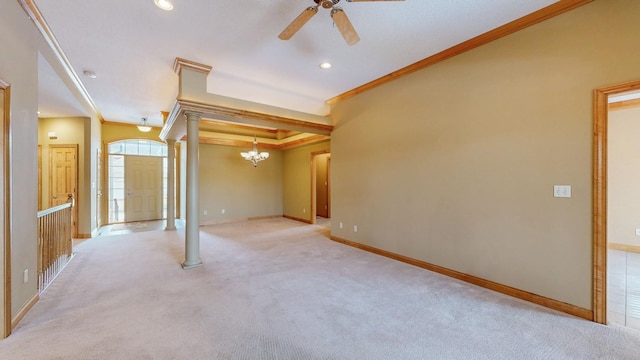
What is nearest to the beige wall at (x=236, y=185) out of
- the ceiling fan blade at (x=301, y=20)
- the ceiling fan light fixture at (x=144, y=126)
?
the ceiling fan light fixture at (x=144, y=126)

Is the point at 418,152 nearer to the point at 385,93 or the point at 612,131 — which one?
the point at 385,93

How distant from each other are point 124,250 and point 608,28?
703cm

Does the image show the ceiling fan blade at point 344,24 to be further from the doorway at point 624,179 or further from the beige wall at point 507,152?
the doorway at point 624,179

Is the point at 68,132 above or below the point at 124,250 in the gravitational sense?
above

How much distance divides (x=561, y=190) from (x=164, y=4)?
423cm

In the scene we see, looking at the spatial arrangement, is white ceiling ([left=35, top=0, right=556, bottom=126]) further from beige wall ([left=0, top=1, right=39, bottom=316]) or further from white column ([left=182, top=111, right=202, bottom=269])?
white column ([left=182, top=111, right=202, bottom=269])

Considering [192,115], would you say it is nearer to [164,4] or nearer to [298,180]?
[164,4]

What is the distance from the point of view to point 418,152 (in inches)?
147

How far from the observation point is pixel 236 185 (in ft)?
25.6

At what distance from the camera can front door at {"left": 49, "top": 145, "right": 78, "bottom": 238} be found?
220 inches

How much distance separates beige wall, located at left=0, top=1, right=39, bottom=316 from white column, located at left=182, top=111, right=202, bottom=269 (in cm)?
149

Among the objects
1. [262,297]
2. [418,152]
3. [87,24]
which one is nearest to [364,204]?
[418,152]

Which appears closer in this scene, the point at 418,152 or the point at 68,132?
the point at 418,152

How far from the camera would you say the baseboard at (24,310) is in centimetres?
217
